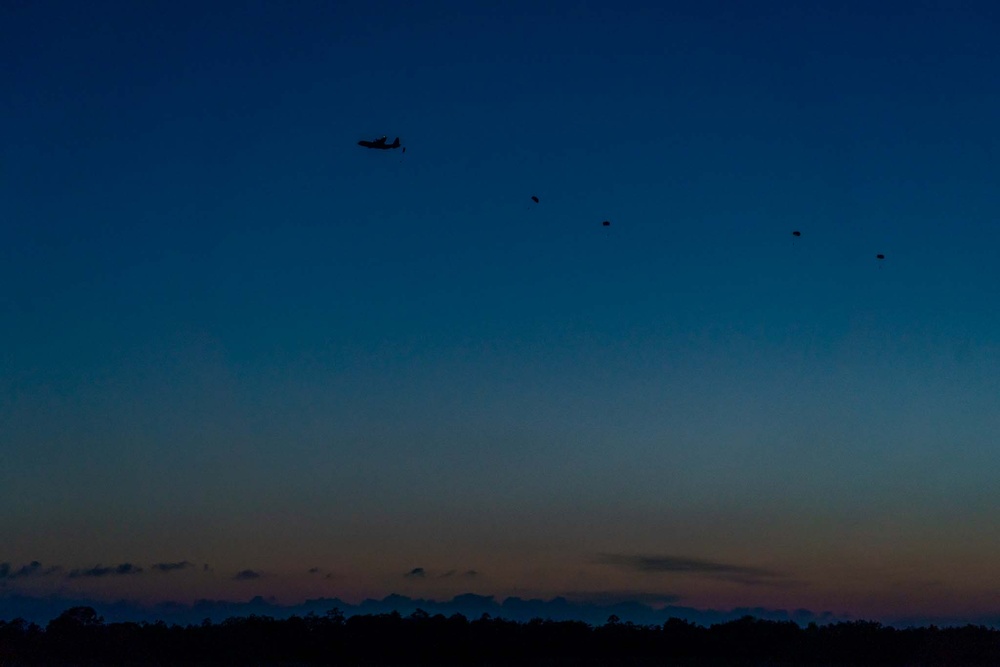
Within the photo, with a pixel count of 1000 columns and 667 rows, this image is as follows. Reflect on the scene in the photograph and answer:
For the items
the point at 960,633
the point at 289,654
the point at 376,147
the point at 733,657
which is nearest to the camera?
the point at 376,147

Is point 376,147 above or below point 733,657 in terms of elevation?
above

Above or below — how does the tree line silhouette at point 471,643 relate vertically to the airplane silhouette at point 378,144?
below

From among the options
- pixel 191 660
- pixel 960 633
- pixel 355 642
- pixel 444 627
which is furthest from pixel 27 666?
pixel 960 633

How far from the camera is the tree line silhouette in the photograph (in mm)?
63688

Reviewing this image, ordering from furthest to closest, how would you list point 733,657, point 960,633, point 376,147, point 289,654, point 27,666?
point 960,633 < point 733,657 < point 289,654 < point 27,666 < point 376,147

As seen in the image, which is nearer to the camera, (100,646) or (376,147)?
(376,147)

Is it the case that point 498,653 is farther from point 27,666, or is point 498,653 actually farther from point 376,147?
point 376,147

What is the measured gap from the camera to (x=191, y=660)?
208 feet

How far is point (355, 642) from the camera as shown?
66375 millimetres

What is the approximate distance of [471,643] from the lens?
2645 inches

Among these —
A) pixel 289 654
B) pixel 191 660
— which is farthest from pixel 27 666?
pixel 289 654

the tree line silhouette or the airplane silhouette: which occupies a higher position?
the airplane silhouette

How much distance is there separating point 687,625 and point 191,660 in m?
31.7

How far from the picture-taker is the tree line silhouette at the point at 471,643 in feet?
209
